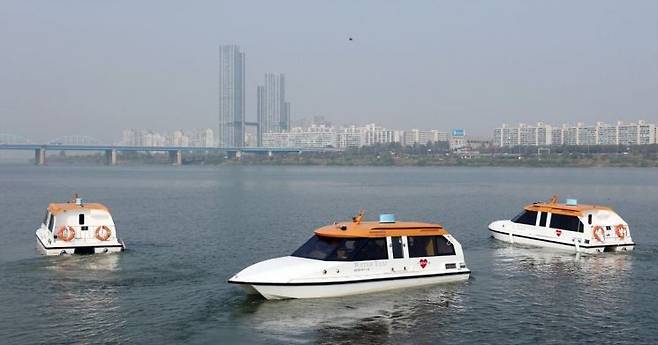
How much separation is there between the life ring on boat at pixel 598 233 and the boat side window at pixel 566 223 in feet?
2.26

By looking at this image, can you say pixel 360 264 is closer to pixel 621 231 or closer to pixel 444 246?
pixel 444 246

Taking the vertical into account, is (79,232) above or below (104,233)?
above

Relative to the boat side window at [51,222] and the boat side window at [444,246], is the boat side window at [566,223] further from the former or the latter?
the boat side window at [51,222]

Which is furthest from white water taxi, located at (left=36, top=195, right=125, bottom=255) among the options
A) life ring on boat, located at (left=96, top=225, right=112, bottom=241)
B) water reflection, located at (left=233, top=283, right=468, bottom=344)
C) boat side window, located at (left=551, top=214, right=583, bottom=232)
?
boat side window, located at (left=551, top=214, right=583, bottom=232)

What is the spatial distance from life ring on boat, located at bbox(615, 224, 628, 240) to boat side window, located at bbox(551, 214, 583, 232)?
215cm

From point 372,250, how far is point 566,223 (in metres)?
16.7

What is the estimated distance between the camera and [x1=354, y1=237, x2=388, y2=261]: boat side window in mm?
25191

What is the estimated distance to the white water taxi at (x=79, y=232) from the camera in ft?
113

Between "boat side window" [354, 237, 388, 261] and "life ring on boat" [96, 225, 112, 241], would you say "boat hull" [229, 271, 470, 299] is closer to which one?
"boat side window" [354, 237, 388, 261]

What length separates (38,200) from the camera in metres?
78.5

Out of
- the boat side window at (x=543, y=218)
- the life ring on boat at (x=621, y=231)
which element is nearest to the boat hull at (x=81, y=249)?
the boat side window at (x=543, y=218)

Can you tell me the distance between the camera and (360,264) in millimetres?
25078

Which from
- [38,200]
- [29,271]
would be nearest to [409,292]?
[29,271]

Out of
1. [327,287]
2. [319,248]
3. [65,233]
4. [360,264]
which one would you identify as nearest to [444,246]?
[360,264]
